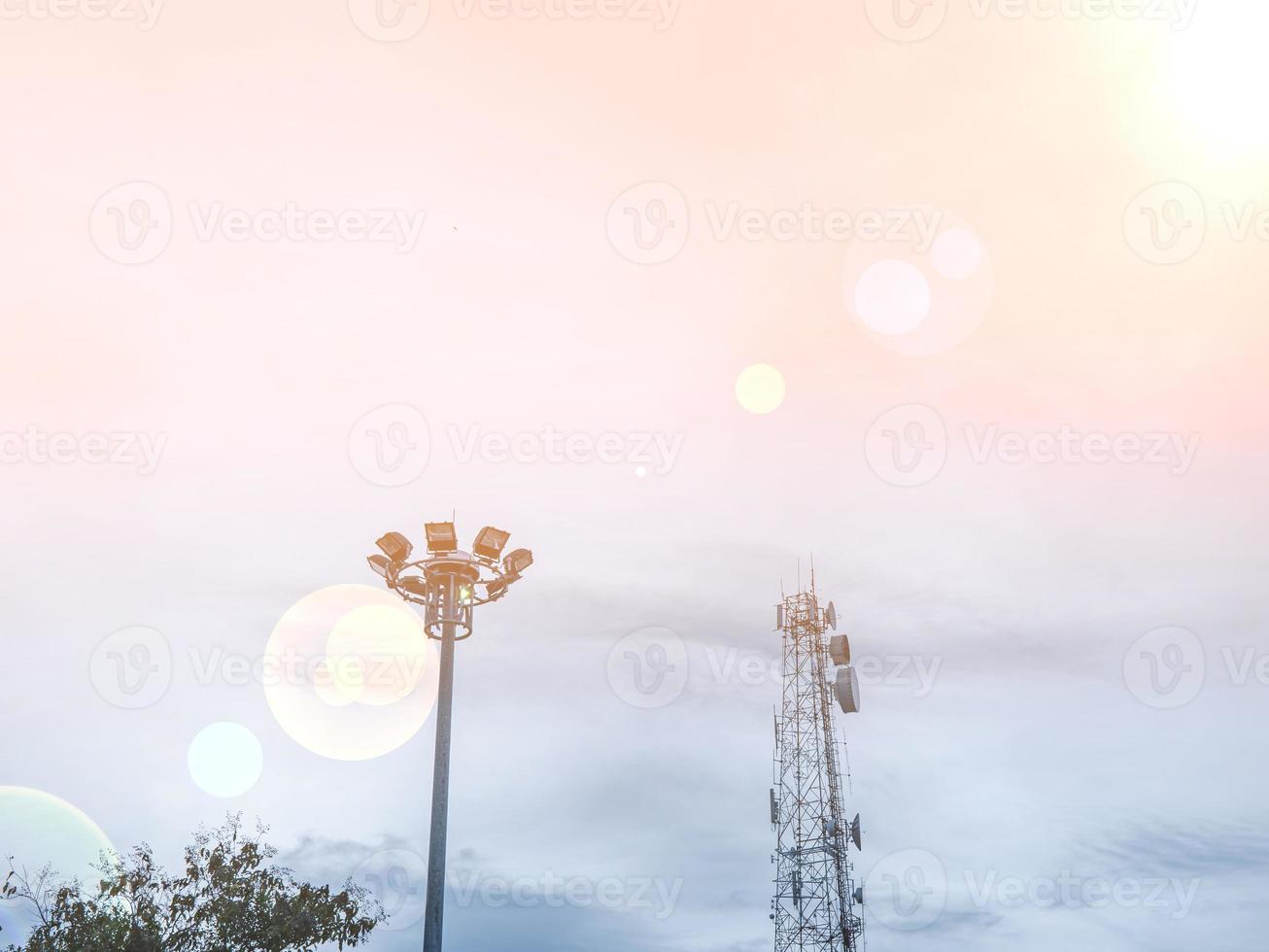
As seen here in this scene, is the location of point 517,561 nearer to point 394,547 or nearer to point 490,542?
point 490,542

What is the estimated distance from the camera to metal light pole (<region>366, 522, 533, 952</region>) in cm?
1705

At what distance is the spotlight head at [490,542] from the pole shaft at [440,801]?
4.55 feet

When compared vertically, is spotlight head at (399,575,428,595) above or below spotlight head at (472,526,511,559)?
below

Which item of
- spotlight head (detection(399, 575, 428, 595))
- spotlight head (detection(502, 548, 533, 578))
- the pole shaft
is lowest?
the pole shaft

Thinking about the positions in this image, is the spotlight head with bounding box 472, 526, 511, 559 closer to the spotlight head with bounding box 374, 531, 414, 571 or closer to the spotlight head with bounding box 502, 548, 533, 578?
the spotlight head with bounding box 502, 548, 533, 578

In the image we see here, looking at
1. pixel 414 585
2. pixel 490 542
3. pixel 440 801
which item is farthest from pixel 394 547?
pixel 440 801

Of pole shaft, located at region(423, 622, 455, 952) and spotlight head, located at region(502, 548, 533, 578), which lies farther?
spotlight head, located at region(502, 548, 533, 578)

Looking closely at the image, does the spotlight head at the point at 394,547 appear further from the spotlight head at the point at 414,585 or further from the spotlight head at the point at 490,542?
the spotlight head at the point at 490,542

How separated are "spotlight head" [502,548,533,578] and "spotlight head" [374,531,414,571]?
177 centimetres

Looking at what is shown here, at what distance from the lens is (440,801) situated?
1655 cm

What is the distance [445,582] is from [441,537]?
80 cm

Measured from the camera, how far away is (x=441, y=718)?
1711 cm

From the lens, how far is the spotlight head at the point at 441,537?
1802 cm

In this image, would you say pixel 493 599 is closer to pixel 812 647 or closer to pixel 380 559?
pixel 380 559
